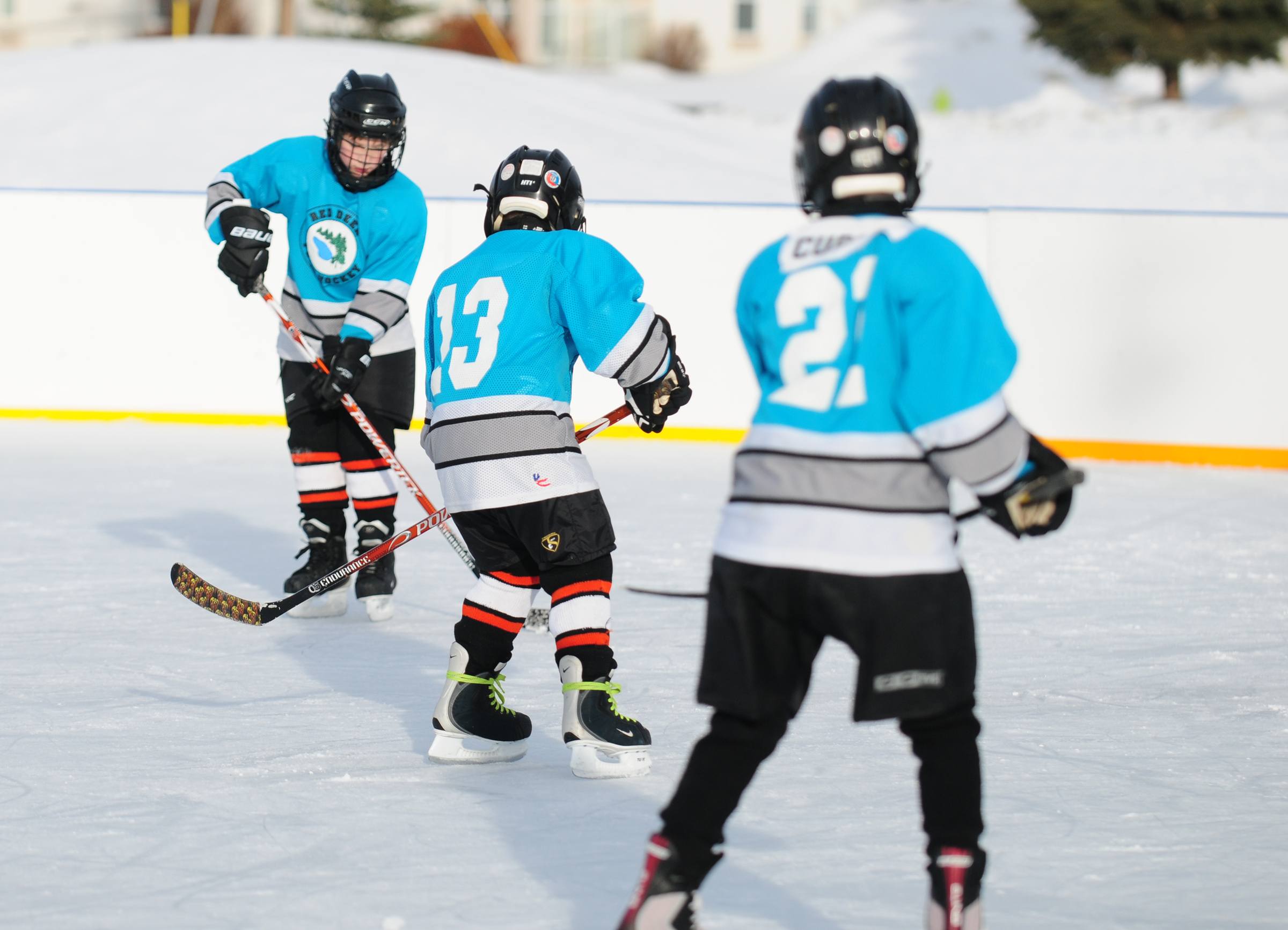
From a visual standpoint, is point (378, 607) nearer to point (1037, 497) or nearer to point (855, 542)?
point (855, 542)

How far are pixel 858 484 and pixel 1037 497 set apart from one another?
180 mm

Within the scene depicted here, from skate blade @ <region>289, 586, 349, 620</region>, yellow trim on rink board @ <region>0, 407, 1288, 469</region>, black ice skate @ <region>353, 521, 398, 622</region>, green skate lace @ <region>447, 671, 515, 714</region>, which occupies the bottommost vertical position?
yellow trim on rink board @ <region>0, 407, 1288, 469</region>

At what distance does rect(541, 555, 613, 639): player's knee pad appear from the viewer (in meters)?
2.54

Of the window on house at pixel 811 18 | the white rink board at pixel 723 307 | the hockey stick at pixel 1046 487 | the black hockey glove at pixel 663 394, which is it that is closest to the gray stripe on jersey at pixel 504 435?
the black hockey glove at pixel 663 394

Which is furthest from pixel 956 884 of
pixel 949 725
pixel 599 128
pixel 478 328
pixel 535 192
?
pixel 599 128

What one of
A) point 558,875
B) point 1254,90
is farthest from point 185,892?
point 1254,90

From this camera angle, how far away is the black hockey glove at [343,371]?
3.55m

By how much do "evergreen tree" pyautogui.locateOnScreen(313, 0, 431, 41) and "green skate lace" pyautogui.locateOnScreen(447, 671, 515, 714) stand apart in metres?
21.5

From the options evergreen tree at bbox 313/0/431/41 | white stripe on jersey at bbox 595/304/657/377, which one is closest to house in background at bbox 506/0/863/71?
evergreen tree at bbox 313/0/431/41

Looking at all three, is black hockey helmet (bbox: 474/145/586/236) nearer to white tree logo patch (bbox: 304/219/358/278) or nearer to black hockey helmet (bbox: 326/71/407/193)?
black hockey helmet (bbox: 326/71/407/193)

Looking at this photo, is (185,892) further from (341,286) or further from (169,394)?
(169,394)

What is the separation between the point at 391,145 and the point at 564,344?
1.29 meters

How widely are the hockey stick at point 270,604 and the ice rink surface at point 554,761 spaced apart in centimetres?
10

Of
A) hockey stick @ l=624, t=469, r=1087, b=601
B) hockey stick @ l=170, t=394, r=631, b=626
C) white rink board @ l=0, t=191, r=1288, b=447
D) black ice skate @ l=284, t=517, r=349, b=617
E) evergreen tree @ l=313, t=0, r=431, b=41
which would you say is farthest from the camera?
evergreen tree @ l=313, t=0, r=431, b=41
